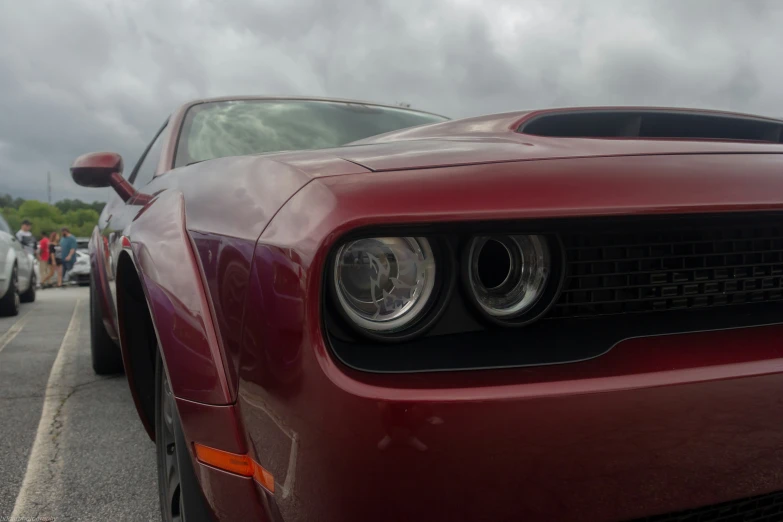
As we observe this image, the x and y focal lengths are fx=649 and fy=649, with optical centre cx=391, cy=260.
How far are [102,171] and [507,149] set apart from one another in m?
2.08

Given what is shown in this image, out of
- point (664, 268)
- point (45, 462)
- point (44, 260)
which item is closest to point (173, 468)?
point (664, 268)

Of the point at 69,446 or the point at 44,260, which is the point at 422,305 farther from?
the point at 44,260

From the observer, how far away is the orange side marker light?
105 centimetres

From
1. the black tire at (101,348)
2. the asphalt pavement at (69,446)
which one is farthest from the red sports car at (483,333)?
the black tire at (101,348)

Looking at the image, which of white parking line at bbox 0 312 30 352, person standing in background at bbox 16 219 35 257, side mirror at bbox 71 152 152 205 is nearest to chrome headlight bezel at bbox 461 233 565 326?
side mirror at bbox 71 152 152 205

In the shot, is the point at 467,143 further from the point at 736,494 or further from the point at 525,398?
the point at 736,494

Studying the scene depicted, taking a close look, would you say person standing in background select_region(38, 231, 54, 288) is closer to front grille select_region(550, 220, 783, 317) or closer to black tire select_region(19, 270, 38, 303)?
black tire select_region(19, 270, 38, 303)

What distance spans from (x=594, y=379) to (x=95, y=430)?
8.48ft

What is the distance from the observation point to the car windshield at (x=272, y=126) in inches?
97.4

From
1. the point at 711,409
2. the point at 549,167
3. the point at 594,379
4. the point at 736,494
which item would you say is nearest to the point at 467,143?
the point at 549,167

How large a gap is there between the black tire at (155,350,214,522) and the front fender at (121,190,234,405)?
0.33 ft

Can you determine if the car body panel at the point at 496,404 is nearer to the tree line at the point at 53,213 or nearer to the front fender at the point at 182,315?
the front fender at the point at 182,315

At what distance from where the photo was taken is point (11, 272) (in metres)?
7.67

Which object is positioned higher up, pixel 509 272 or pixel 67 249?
pixel 509 272
